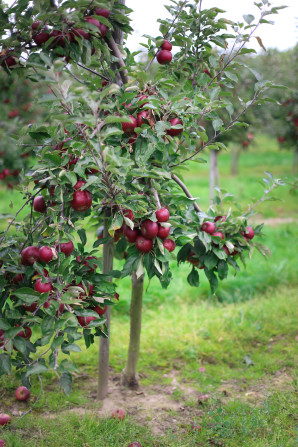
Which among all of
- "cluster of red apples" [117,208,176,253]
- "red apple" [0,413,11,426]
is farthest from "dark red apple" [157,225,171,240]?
"red apple" [0,413,11,426]

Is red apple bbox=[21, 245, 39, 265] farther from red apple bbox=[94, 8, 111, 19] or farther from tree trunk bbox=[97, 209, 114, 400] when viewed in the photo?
red apple bbox=[94, 8, 111, 19]

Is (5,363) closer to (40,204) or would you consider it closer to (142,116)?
(40,204)

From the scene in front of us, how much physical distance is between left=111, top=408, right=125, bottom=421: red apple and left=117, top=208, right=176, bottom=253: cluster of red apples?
41.7 inches

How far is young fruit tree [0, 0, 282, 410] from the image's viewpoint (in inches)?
61.6

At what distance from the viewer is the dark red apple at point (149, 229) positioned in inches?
69.1

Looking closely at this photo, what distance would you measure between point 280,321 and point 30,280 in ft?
7.88

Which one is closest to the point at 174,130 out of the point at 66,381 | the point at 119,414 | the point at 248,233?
the point at 248,233

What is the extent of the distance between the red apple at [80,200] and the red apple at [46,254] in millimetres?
207

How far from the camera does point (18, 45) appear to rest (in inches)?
70.2

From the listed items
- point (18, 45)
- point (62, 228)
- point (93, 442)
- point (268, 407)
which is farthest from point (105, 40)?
point (268, 407)

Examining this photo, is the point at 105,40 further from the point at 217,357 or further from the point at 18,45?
the point at 217,357

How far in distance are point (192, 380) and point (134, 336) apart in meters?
0.56

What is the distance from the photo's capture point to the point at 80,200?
1726 mm

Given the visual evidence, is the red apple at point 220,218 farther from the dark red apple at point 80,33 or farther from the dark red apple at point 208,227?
the dark red apple at point 80,33
